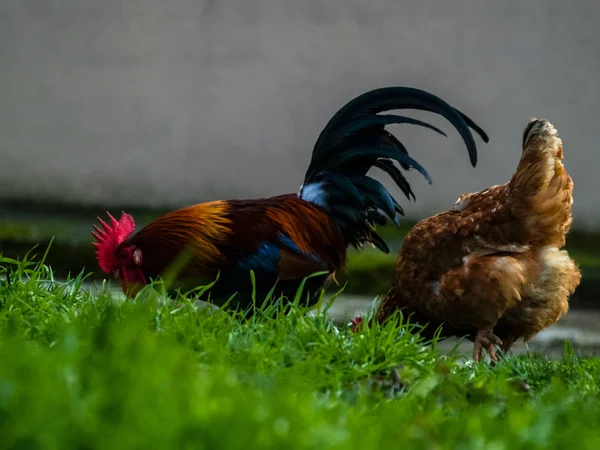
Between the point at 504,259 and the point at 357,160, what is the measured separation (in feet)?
2.95

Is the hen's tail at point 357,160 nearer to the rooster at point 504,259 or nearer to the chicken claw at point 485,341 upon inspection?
the rooster at point 504,259

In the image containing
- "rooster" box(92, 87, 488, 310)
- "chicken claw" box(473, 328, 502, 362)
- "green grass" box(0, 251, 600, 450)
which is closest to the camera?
"green grass" box(0, 251, 600, 450)

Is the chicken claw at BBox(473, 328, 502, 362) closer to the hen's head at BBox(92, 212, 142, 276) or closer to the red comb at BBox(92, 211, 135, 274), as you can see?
the hen's head at BBox(92, 212, 142, 276)

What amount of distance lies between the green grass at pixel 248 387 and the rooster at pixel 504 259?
0.40 m

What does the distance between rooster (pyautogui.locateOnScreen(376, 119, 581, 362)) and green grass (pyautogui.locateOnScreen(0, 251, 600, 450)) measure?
405 mm

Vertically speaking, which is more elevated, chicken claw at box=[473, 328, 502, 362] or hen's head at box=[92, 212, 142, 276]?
hen's head at box=[92, 212, 142, 276]

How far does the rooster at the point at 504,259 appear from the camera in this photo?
3.54 m

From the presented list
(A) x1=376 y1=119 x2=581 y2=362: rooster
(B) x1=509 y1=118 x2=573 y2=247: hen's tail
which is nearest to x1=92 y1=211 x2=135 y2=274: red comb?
(A) x1=376 y1=119 x2=581 y2=362: rooster

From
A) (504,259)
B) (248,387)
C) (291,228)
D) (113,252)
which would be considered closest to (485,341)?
(504,259)

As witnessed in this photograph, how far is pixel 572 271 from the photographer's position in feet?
12.4

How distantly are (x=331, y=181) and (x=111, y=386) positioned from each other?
96.8 inches

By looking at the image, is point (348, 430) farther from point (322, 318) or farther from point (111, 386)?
point (322, 318)

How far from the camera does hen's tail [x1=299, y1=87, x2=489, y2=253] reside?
12.2ft

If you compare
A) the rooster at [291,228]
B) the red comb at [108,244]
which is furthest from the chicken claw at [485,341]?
the red comb at [108,244]
